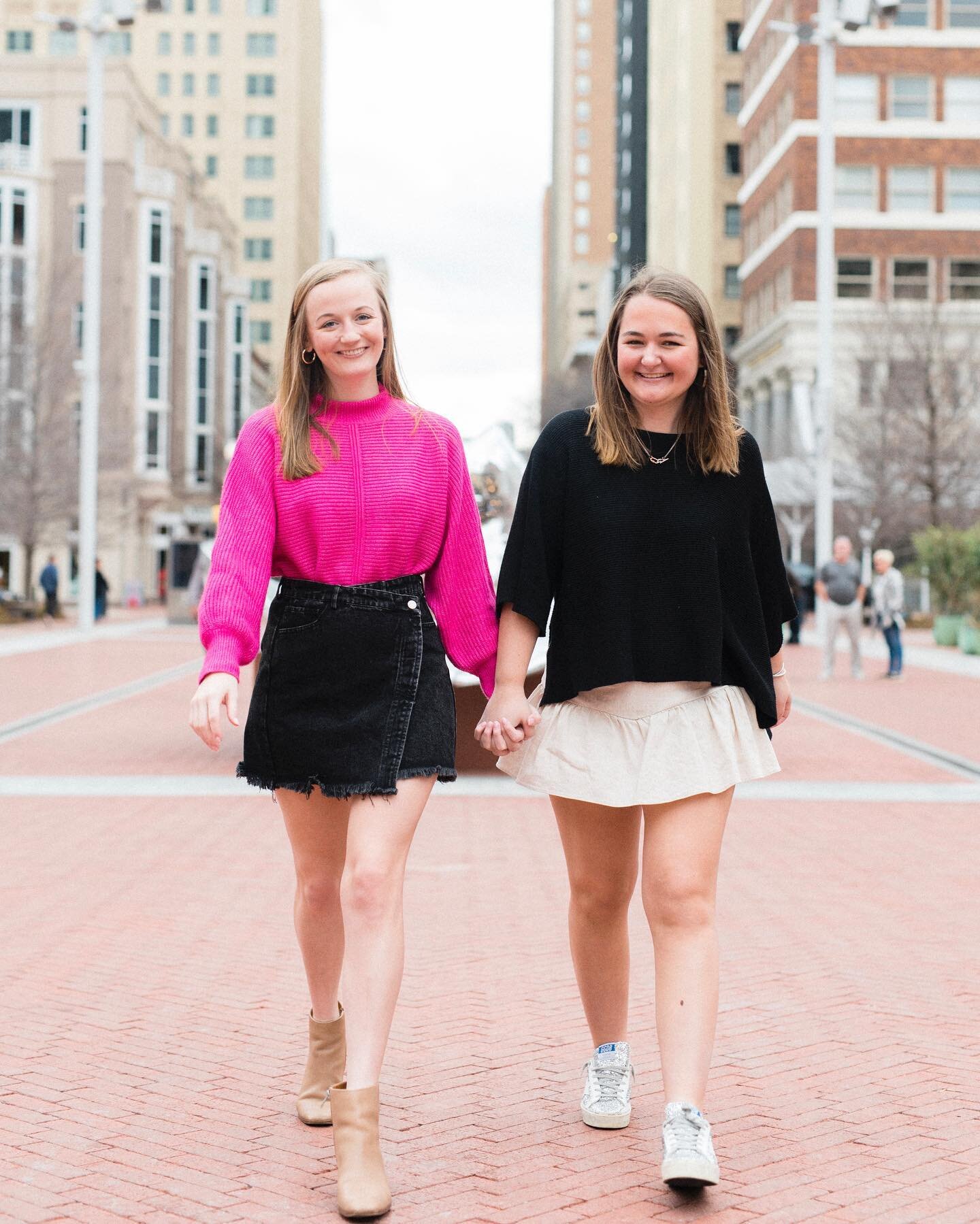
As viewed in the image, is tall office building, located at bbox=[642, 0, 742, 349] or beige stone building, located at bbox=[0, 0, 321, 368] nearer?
tall office building, located at bbox=[642, 0, 742, 349]

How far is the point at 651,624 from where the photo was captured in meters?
3.74

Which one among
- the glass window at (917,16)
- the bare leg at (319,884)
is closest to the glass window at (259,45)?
the glass window at (917,16)

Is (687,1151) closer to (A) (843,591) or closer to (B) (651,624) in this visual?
(B) (651,624)

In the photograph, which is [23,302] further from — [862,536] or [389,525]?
[389,525]

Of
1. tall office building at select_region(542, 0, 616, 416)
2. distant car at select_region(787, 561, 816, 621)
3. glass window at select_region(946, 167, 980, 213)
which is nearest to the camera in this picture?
distant car at select_region(787, 561, 816, 621)

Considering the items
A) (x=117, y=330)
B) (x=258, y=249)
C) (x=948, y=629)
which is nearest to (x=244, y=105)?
(x=258, y=249)

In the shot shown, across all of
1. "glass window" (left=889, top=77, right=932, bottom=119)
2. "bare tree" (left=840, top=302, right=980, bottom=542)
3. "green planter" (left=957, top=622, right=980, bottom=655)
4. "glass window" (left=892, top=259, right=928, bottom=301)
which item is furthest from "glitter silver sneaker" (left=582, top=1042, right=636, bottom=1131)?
"glass window" (left=889, top=77, right=932, bottom=119)

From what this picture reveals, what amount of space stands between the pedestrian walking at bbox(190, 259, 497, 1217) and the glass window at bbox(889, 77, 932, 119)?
54395mm

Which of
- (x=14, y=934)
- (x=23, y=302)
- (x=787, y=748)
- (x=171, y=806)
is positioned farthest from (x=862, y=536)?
(x=14, y=934)

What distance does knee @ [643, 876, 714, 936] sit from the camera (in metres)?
3.62

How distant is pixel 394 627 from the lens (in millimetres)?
3689

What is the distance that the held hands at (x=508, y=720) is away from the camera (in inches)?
149

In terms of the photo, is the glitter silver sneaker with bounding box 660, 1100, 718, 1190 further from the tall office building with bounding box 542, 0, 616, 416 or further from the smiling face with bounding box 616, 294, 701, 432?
the tall office building with bounding box 542, 0, 616, 416

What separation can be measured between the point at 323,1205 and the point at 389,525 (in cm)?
140
